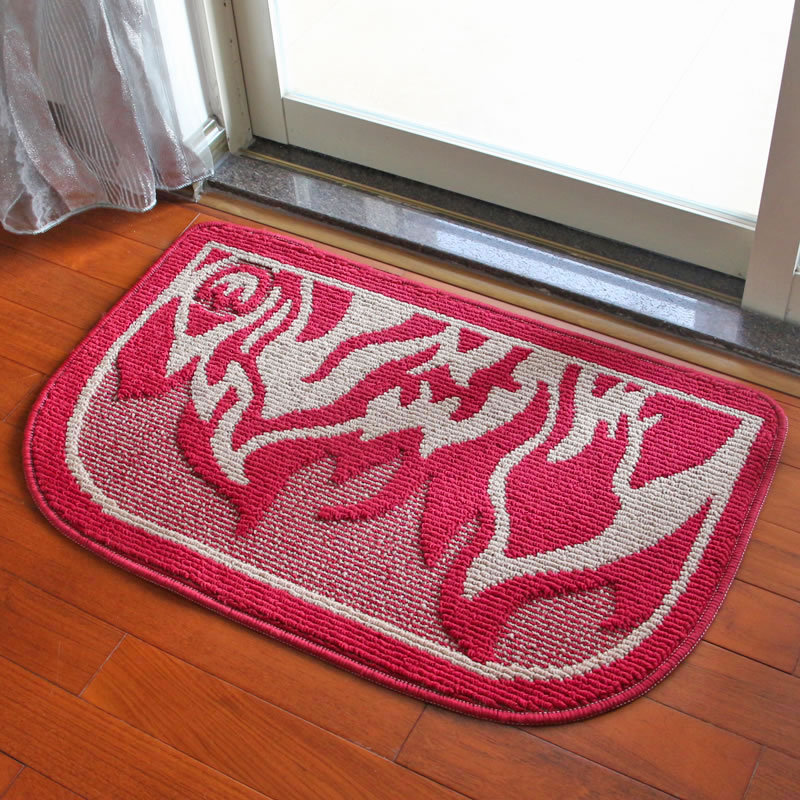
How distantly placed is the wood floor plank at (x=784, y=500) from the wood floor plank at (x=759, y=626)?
0.13 metres

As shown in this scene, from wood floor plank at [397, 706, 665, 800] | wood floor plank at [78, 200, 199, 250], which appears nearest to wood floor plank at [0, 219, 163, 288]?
wood floor plank at [78, 200, 199, 250]

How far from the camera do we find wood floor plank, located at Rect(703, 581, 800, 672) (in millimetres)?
1430

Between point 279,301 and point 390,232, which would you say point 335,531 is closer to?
point 279,301

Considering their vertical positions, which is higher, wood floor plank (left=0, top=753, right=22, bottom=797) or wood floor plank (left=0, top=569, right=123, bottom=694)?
wood floor plank (left=0, top=569, right=123, bottom=694)

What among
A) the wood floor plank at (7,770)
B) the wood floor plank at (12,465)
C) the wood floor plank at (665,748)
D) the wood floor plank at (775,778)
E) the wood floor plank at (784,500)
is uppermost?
the wood floor plank at (12,465)

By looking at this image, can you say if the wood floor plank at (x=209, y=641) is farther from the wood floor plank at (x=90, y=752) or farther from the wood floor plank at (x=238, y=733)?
the wood floor plank at (x=90, y=752)

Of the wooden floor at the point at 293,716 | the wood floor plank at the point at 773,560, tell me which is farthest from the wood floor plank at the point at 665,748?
the wood floor plank at the point at 773,560

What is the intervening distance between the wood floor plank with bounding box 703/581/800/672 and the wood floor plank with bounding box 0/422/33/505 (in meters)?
1.08

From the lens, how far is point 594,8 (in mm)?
1894

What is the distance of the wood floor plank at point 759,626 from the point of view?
1.43 meters

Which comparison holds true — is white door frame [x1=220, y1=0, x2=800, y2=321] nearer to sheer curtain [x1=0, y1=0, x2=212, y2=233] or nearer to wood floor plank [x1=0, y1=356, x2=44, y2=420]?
sheer curtain [x1=0, y1=0, x2=212, y2=233]

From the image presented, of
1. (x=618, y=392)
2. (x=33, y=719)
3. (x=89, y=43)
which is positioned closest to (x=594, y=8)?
(x=618, y=392)

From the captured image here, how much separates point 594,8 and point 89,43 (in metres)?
0.93

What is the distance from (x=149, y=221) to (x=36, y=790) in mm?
1150
